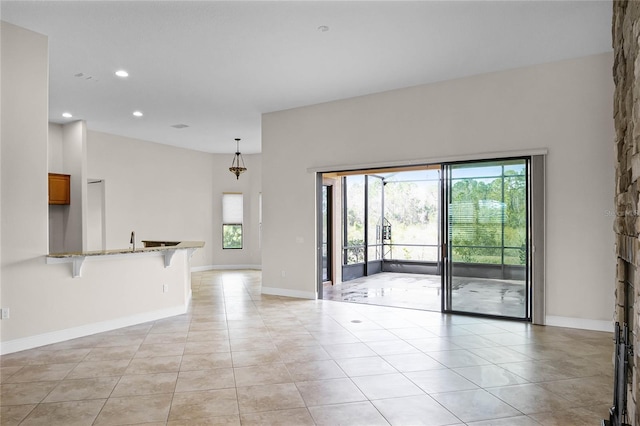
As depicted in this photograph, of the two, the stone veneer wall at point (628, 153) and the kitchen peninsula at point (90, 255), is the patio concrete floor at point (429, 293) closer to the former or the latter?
the stone veneer wall at point (628, 153)

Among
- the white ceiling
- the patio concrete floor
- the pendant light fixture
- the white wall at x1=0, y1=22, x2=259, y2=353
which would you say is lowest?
the patio concrete floor

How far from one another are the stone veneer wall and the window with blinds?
10.0 metres

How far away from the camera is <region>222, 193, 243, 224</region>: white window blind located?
1207 centimetres

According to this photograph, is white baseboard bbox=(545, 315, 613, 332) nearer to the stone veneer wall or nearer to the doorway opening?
the doorway opening

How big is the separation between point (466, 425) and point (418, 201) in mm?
9599

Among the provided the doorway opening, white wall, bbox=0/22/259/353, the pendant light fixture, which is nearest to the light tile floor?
white wall, bbox=0/22/259/353

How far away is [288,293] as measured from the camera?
7543mm

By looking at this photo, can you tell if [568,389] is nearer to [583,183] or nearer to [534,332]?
[534,332]

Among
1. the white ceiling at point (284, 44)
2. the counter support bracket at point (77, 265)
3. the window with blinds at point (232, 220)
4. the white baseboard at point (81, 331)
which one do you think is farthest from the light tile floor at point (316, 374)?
the window with blinds at point (232, 220)

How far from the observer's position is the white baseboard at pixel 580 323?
505 cm

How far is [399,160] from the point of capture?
6.48m

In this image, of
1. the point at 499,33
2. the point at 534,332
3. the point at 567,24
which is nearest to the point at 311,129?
the point at 499,33

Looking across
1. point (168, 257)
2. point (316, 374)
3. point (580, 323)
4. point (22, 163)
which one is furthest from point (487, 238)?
point (22, 163)

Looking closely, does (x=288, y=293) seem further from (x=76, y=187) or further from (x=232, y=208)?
(x=232, y=208)
